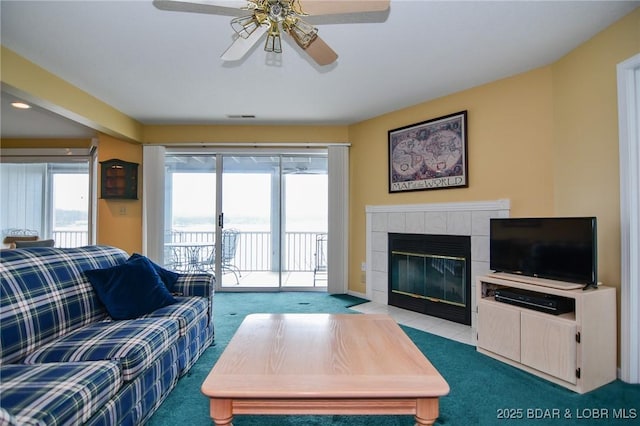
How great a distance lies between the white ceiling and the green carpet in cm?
230

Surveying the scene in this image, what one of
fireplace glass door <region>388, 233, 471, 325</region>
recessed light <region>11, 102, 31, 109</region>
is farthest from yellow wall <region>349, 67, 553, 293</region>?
recessed light <region>11, 102, 31, 109</region>

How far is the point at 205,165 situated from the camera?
460cm

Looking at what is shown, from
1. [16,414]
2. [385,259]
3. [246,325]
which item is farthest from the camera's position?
[385,259]

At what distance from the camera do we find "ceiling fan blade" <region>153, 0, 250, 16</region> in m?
1.41

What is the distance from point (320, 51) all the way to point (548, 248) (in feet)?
6.83

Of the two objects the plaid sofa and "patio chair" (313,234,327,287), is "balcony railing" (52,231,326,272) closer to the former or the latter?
"patio chair" (313,234,327,287)

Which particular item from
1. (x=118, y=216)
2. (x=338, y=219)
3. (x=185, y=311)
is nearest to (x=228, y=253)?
(x=118, y=216)

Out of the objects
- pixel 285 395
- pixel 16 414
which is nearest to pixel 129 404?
pixel 16 414

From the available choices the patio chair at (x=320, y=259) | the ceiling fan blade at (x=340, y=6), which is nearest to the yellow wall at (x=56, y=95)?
the ceiling fan blade at (x=340, y=6)

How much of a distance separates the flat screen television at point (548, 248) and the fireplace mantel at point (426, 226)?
455 mm

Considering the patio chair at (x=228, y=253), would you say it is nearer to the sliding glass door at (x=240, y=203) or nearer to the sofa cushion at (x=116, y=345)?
the sliding glass door at (x=240, y=203)

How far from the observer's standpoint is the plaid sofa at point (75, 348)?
1.15m

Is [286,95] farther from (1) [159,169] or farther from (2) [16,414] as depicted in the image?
(2) [16,414]

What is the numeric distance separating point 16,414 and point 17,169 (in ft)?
19.5
